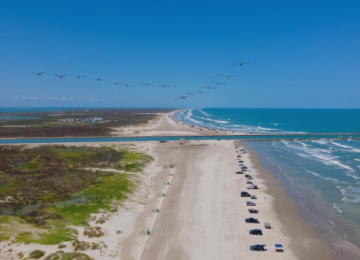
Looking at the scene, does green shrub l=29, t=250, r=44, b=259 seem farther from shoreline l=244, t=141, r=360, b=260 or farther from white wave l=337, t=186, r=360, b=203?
white wave l=337, t=186, r=360, b=203

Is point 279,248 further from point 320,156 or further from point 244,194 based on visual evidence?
point 320,156

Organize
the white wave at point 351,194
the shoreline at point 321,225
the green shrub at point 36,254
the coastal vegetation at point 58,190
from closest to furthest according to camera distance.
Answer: the green shrub at point 36,254 → the shoreline at point 321,225 → the coastal vegetation at point 58,190 → the white wave at point 351,194

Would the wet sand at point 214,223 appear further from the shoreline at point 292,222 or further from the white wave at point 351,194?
the white wave at point 351,194

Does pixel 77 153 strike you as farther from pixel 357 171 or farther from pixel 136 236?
pixel 357 171

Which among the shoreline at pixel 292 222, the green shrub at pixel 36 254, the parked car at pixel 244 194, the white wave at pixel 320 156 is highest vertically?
the white wave at pixel 320 156

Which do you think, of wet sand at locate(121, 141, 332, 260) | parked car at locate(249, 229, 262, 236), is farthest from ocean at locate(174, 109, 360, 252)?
parked car at locate(249, 229, 262, 236)

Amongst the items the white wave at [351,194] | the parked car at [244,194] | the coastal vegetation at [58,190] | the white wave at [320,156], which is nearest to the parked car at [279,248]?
the parked car at [244,194]

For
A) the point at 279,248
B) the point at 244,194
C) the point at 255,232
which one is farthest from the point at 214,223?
the point at 244,194

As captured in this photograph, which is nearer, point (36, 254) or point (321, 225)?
point (36, 254)
